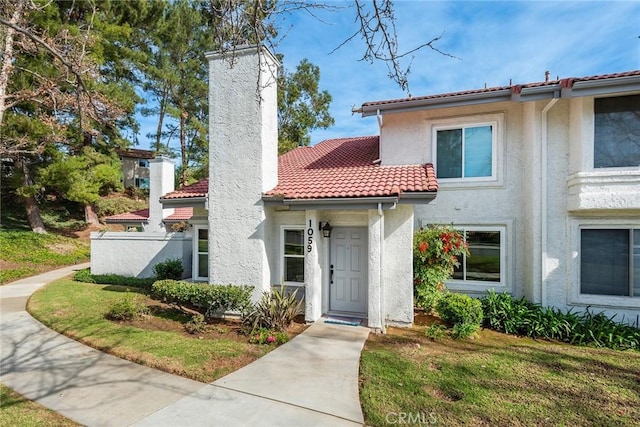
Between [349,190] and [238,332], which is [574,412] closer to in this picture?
[349,190]

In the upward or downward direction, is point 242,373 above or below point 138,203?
below

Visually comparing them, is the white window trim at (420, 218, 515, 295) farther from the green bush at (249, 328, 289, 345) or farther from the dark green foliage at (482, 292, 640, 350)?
the green bush at (249, 328, 289, 345)

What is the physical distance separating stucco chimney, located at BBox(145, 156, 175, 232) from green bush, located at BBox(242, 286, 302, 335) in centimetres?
1124

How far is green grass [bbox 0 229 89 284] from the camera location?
16.1 meters

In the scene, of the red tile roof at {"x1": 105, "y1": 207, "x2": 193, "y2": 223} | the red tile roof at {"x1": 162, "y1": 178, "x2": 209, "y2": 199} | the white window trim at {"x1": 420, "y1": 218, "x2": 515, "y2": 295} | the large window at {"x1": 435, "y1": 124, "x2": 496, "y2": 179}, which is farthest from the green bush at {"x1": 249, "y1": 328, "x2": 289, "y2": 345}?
the red tile roof at {"x1": 105, "y1": 207, "x2": 193, "y2": 223}

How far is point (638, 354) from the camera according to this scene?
267 inches

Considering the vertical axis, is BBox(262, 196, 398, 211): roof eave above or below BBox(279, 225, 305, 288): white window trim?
above

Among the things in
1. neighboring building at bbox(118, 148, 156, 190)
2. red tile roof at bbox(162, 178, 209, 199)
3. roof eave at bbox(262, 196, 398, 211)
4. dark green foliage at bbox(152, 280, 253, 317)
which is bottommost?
dark green foliage at bbox(152, 280, 253, 317)

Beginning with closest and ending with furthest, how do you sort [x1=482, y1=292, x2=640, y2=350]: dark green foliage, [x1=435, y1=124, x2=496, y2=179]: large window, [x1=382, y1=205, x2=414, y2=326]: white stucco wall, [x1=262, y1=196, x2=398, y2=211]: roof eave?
[x1=482, y1=292, x2=640, y2=350]: dark green foliage → [x1=262, y1=196, x2=398, y2=211]: roof eave → [x1=382, y1=205, x2=414, y2=326]: white stucco wall → [x1=435, y1=124, x2=496, y2=179]: large window

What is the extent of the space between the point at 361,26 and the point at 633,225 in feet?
30.3

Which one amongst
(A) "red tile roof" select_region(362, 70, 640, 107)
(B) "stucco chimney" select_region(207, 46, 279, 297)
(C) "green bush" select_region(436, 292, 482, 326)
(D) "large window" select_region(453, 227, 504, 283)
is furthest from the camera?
(D) "large window" select_region(453, 227, 504, 283)

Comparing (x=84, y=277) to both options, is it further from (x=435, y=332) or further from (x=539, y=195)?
(x=539, y=195)

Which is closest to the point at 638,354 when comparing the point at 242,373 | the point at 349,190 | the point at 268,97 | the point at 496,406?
the point at 496,406

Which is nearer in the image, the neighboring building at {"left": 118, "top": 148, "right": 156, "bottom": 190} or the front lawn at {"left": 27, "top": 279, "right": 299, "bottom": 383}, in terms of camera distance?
the front lawn at {"left": 27, "top": 279, "right": 299, "bottom": 383}
